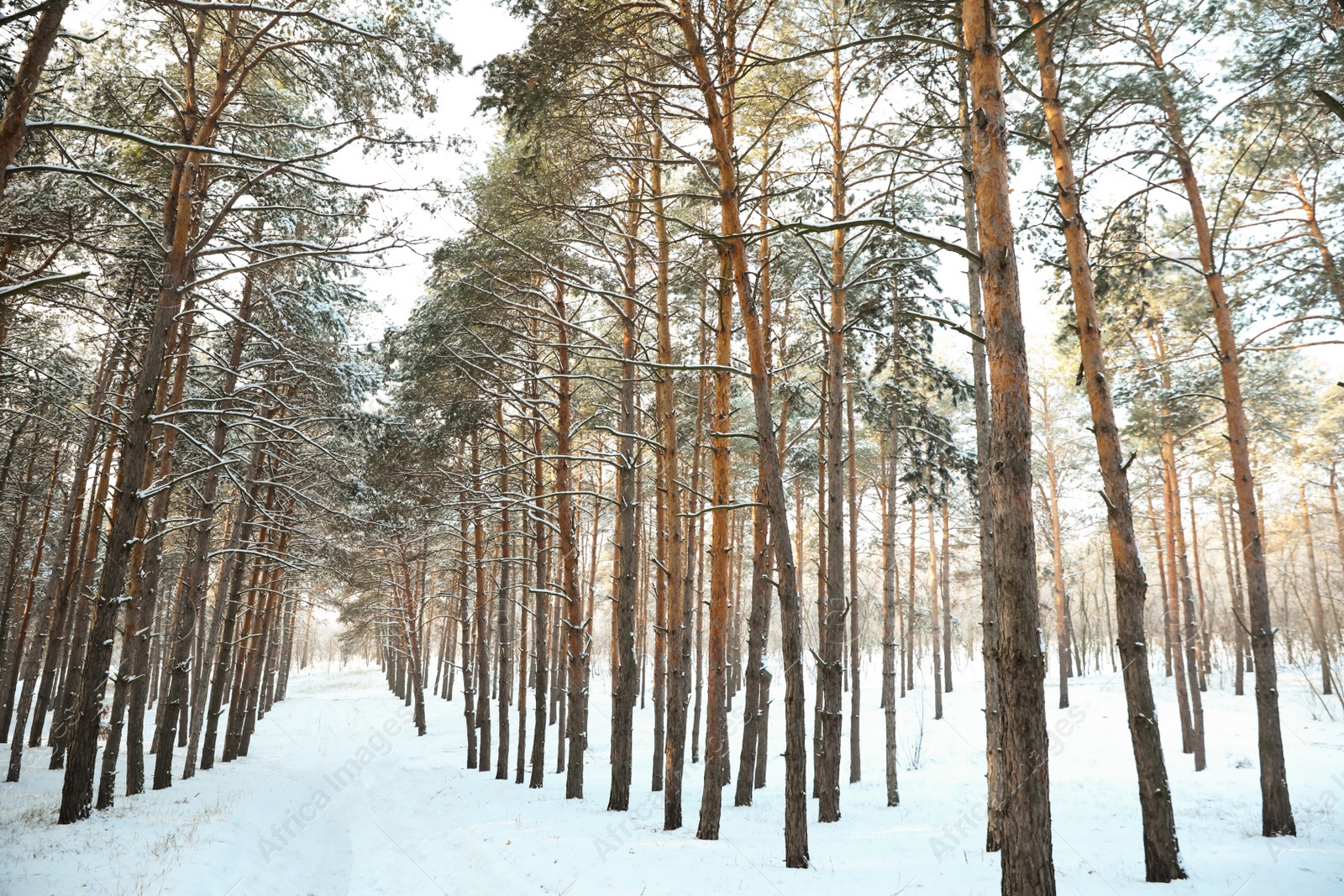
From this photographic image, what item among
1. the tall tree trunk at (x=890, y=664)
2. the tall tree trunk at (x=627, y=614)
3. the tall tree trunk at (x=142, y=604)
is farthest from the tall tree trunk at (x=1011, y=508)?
the tall tree trunk at (x=142, y=604)

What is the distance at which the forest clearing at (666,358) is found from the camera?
6.61 m

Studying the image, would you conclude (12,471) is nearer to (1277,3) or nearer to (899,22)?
(899,22)

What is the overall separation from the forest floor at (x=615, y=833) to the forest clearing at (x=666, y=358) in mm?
106

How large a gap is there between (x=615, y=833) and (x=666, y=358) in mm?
6781

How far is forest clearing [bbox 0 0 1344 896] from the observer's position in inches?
260

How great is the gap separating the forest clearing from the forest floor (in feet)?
0.35

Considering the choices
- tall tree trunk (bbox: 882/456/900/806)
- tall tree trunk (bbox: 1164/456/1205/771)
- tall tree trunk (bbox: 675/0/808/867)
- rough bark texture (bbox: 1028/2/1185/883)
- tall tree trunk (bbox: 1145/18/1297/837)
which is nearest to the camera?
rough bark texture (bbox: 1028/2/1185/883)

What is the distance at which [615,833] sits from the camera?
891cm

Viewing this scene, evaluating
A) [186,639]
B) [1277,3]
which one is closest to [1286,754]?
[1277,3]

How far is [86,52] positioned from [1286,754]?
24997 millimetres

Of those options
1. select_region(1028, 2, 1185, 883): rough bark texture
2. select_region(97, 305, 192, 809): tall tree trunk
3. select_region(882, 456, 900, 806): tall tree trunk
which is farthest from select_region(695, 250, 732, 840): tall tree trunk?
select_region(97, 305, 192, 809): tall tree trunk

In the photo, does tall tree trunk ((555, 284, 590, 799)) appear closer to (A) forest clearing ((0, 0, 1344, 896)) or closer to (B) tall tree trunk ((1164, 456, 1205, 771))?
(A) forest clearing ((0, 0, 1344, 896))

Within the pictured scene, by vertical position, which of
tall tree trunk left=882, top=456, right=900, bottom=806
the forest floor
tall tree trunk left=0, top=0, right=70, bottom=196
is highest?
tall tree trunk left=0, top=0, right=70, bottom=196

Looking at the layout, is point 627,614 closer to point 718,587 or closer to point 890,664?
point 718,587
